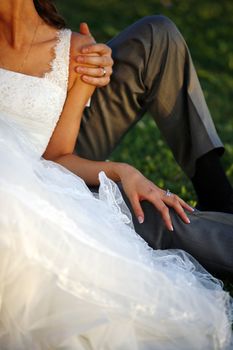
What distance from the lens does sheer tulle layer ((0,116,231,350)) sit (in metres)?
2.80

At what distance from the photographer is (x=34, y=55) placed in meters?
3.71

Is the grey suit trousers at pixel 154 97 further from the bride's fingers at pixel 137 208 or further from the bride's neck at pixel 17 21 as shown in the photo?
the bride's fingers at pixel 137 208

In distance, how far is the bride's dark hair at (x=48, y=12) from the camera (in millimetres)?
3807

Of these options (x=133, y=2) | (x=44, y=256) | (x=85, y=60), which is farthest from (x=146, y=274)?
(x=133, y=2)

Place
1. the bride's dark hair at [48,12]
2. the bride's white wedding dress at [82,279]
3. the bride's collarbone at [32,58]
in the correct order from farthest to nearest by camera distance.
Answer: the bride's dark hair at [48,12] → the bride's collarbone at [32,58] → the bride's white wedding dress at [82,279]

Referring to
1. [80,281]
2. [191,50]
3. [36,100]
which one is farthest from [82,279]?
[191,50]

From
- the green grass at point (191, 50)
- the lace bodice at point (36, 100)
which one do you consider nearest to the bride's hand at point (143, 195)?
the lace bodice at point (36, 100)

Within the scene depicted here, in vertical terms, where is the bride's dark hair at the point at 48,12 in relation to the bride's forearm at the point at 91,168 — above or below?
above

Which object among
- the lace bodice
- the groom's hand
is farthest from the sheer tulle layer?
the groom's hand

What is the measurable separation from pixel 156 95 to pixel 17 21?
2.86ft

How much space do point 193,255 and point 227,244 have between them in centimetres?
17

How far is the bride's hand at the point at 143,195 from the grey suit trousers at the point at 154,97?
77 centimetres

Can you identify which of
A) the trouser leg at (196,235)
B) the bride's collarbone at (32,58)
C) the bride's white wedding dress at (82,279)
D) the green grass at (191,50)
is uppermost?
the bride's collarbone at (32,58)

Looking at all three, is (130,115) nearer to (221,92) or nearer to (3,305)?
(3,305)
